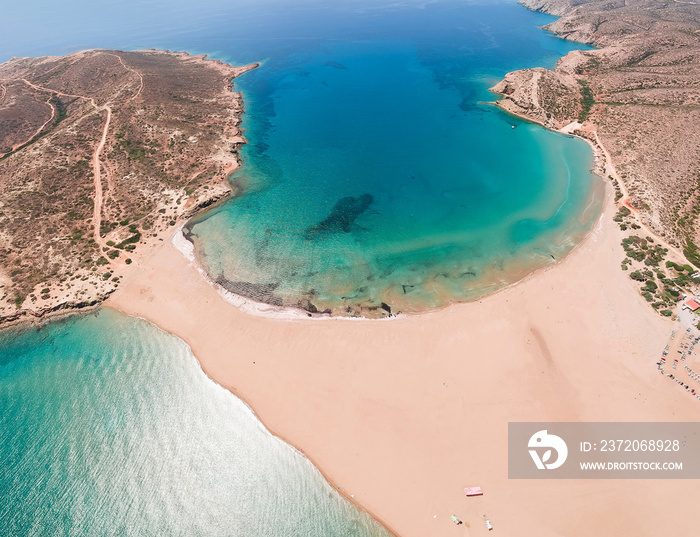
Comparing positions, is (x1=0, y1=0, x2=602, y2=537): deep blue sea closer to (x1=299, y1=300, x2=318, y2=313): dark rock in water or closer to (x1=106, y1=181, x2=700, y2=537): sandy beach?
(x1=299, y1=300, x2=318, y2=313): dark rock in water

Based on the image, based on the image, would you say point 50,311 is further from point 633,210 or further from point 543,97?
point 543,97

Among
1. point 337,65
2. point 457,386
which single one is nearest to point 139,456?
point 457,386

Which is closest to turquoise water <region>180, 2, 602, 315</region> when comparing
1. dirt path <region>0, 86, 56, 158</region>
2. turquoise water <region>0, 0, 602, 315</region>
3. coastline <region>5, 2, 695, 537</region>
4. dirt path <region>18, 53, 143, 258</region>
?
turquoise water <region>0, 0, 602, 315</region>

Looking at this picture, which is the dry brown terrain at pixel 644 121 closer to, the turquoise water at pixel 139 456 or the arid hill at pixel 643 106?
the arid hill at pixel 643 106

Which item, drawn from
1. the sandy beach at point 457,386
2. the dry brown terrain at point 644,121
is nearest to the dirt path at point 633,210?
the dry brown terrain at point 644,121

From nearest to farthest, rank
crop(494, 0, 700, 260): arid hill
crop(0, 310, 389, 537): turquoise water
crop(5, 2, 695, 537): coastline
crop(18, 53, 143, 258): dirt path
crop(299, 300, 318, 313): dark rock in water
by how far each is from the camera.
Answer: crop(0, 310, 389, 537): turquoise water, crop(5, 2, 695, 537): coastline, crop(299, 300, 318, 313): dark rock in water, crop(18, 53, 143, 258): dirt path, crop(494, 0, 700, 260): arid hill
